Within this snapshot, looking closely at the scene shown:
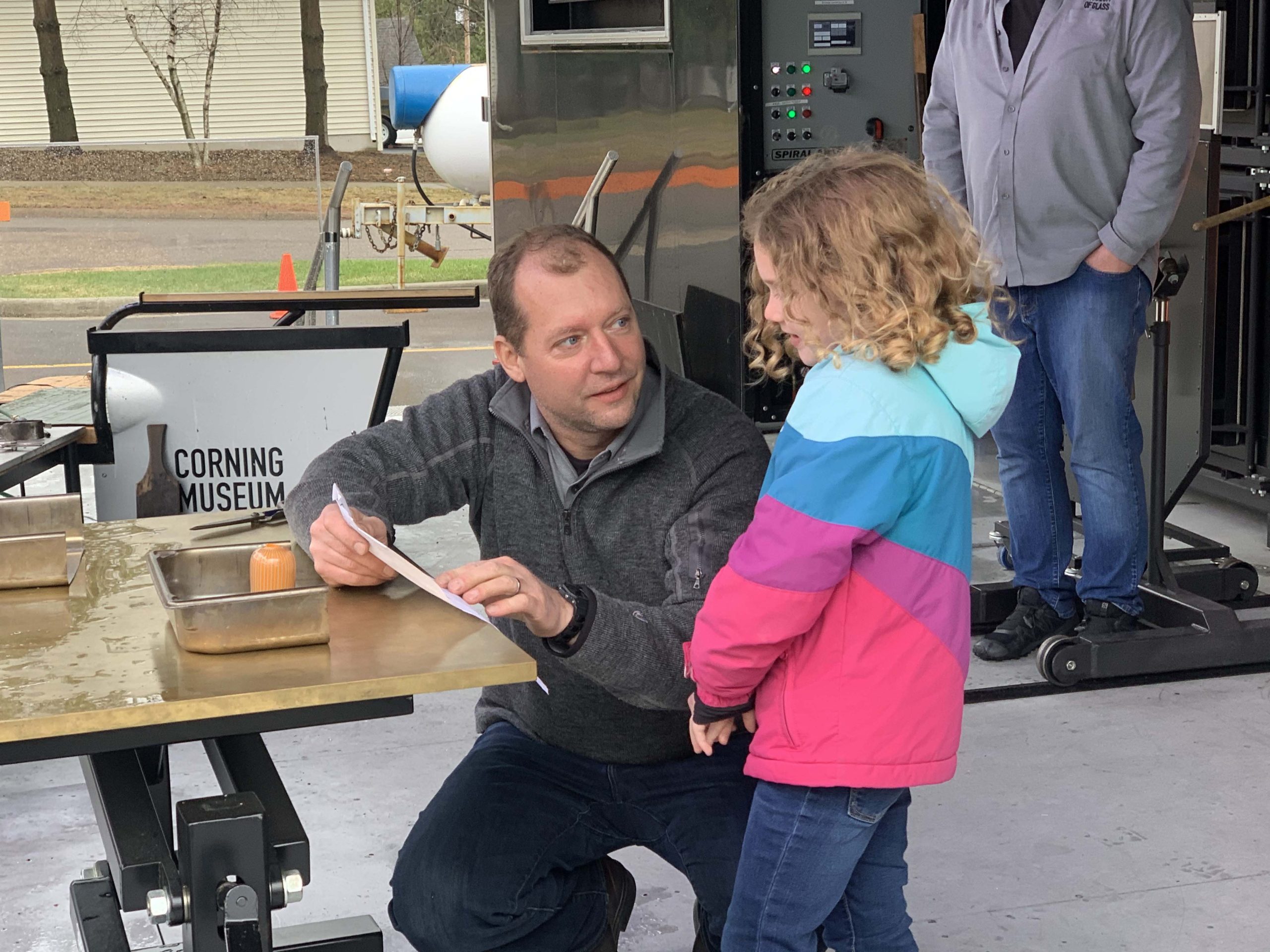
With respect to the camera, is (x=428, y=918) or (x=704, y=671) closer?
(x=704, y=671)

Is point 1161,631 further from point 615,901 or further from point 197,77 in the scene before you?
point 197,77

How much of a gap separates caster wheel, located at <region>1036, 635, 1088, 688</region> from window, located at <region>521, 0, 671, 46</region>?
10.9 feet

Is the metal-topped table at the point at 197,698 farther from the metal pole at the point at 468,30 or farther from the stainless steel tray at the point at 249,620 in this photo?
the metal pole at the point at 468,30

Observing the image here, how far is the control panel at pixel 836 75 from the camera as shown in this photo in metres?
6.62

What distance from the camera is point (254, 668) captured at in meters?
1.78

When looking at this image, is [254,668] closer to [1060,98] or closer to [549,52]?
[1060,98]

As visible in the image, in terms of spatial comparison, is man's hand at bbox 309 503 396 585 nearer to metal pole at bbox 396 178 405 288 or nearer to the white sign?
the white sign

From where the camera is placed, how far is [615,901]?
254cm

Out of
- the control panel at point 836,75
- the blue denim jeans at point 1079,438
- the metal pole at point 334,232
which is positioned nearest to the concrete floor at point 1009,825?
the blue denim jeans at point 1079,438

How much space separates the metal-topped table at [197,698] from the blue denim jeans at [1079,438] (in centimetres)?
249

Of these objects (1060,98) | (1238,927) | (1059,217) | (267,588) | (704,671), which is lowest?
(1238,927)

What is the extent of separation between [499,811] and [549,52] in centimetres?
506

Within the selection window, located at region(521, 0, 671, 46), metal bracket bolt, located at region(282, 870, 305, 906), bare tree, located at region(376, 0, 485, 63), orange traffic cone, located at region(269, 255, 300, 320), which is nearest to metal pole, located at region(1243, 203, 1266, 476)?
window, located at region(521, 0, 671, 46)

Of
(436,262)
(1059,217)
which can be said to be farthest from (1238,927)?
(436,262)
